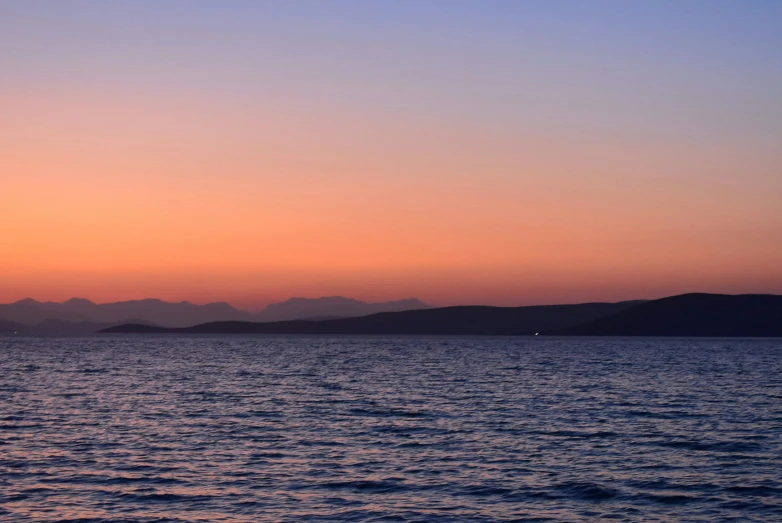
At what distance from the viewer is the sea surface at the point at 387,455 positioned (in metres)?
29.3

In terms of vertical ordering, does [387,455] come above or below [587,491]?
above

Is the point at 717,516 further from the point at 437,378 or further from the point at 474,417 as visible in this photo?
the point at 437,378

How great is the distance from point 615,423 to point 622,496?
20410 millimetres

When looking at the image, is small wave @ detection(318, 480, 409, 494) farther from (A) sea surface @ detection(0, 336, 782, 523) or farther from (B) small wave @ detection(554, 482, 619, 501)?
(B) small wave @ detection(554, 482, 619, 501)

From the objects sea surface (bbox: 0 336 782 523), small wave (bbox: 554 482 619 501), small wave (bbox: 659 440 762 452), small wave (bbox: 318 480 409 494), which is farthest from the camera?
small wave (bbox: 659 440 762 452)

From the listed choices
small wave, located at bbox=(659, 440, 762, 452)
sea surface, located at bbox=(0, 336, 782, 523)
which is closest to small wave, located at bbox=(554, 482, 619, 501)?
sea surface, located at bbox=(0, 336, 782, 523)

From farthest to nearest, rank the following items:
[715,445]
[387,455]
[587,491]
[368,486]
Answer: [715,445] → [387,455] → [368,486] → [587,491]

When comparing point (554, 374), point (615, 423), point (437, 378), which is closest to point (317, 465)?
point (615, 423)

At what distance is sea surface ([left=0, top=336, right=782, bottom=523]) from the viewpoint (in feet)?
96.0

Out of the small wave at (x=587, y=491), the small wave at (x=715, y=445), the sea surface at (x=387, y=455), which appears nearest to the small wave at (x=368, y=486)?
the sea surface at (x=387, y=455)

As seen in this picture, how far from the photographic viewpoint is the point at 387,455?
38.9 metres

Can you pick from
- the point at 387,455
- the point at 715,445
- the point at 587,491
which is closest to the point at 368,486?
the point at 387,455

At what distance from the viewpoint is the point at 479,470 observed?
35.6m

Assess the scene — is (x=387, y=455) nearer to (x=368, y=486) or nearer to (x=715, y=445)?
(x=368, y=486)
